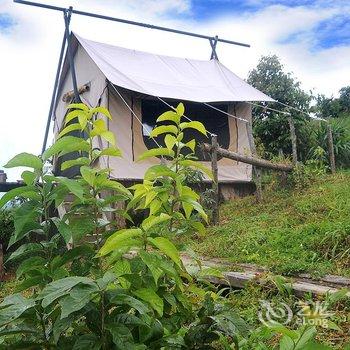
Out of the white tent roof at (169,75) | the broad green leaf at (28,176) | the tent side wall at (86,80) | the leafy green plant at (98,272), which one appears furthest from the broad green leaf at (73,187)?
the tent side wall at (86,80)

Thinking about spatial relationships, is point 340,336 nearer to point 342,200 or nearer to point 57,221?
point 57,221

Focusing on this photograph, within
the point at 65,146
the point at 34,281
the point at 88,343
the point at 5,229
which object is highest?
the point at 65,146

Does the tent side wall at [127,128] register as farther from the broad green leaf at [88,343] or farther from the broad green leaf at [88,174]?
the broad green leaf at [88,343]

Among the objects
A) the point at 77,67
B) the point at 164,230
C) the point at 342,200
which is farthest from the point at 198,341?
the point at 77,67

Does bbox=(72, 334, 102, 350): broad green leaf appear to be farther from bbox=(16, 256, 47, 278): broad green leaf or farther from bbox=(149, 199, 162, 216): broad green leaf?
bbox=(149, 199, 162, 216): broad green leaf

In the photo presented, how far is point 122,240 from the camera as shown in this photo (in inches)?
43.9

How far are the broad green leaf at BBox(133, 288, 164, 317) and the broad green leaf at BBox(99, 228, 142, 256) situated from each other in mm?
131

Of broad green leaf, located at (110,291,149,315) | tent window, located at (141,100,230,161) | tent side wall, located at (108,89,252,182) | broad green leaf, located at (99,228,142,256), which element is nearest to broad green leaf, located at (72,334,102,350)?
broad green leaf, located at (110,291,149,315)

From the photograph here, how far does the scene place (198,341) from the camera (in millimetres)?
1223

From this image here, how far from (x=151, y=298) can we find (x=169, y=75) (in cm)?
805

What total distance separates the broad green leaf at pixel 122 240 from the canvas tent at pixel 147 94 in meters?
6.14

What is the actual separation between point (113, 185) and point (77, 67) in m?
8.52

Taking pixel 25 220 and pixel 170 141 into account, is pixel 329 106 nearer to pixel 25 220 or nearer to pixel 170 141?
pixel 170 141

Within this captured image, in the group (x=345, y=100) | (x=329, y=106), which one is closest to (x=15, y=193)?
(x=329, y=106)
